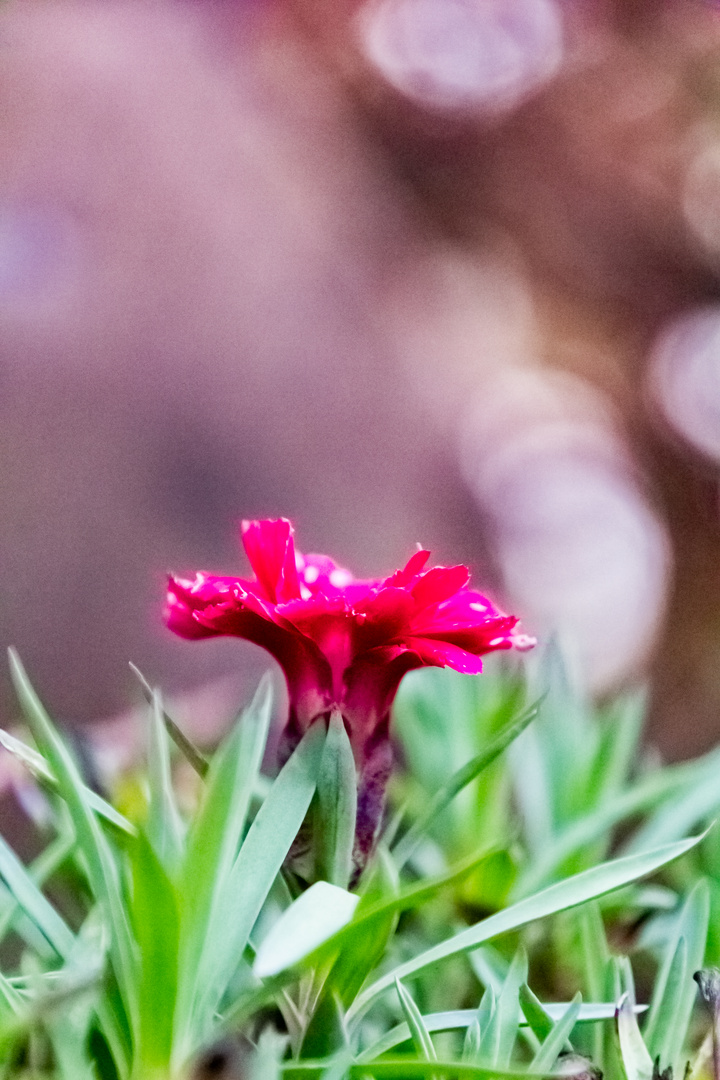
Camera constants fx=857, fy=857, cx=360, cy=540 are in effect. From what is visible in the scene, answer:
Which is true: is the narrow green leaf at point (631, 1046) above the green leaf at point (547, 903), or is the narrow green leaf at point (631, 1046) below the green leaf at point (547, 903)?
below

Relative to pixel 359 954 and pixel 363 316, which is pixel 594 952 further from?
pixel 363 316

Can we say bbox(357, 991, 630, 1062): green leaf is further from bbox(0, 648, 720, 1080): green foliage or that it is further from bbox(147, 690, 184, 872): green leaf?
bbox(147, 690, 184, 872): green leaf

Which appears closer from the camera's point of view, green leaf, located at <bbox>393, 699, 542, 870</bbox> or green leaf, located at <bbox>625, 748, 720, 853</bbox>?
green leaf, located at <bbox>393, 699, 542, 870</bbox>

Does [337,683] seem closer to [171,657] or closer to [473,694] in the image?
[473,694]

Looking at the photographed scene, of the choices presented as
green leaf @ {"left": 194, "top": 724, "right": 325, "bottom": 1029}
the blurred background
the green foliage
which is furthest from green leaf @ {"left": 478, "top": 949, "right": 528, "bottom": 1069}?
the blurred background

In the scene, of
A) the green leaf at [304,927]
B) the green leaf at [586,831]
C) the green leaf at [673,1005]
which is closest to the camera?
the green leaf at [304,927]

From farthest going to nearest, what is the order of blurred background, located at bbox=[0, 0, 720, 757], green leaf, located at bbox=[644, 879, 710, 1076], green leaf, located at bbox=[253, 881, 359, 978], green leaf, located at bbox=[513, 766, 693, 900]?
blurred background, located at bbox=[0, 0, 720, 757], green leaf, located at bbox=[513, 766, 693, 900], green leaf, located at bbox=[644, 879, 710, 1076], green leaf, located at bbox=[253, 881, 359, 978]

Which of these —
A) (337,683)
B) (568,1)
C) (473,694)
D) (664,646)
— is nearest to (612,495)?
(664,646)

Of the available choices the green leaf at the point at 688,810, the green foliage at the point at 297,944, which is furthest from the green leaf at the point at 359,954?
the green leaf at the point at 688,810

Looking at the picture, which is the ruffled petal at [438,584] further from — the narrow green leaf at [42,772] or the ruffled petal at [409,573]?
the narrow green leaf at [42,772]
